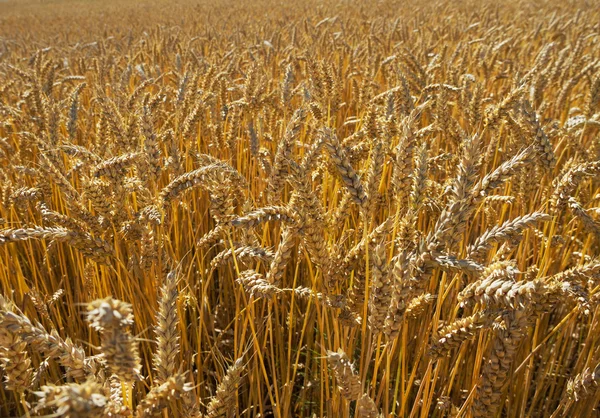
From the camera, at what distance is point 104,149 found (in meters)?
1.84

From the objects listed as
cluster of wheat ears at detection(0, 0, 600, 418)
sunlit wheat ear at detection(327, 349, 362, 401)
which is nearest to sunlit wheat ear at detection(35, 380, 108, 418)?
cluster of wheat ears at detection(0, 0, 600, 418)

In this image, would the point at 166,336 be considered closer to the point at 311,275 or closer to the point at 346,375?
the point at 346,375

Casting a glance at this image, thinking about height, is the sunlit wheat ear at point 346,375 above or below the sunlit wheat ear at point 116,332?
below

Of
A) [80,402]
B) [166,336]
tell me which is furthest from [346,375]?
[80,402]

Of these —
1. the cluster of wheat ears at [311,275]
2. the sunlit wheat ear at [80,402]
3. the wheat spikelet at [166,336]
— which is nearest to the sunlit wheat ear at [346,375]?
the cluster of wheat ears at [311,275]

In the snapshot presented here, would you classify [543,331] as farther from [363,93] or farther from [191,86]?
[191,86]

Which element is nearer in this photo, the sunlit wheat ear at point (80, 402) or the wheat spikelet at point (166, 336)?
the sunlit wheat ear at point (80, 402)

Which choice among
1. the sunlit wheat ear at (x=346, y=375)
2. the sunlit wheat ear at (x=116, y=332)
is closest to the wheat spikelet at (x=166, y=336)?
the sunlit wheat ear at (x=116, y=332)

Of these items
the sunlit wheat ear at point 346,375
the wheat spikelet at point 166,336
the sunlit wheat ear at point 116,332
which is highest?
the sunlit wheat ear at point 116,332

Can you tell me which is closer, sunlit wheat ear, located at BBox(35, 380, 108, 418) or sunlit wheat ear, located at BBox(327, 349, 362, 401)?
sunlit wheat ear, located at BBox(35, 380, 108, 418)

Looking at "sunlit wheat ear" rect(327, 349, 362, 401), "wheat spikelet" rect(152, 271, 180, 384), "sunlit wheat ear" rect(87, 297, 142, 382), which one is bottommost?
"sunlit wheat ear" rect(327, 349, 362, 401)

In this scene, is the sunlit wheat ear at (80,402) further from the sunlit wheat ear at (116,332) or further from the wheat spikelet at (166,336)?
the wheat spikelet at (166,336)

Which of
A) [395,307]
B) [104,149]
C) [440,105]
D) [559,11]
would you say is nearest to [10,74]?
[104,149]

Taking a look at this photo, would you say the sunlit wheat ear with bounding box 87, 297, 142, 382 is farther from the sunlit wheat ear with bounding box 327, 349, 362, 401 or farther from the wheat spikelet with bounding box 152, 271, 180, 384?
the sunlit wheat ear with bounding box 327, 349, 362, 401
